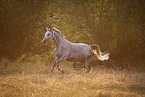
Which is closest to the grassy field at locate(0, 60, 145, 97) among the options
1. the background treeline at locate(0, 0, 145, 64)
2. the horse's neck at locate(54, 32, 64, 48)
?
the horse's neck at locate(54, 32, 64, 48)

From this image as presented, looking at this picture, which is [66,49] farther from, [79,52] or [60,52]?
[79,52]

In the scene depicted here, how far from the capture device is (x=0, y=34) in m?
12.7

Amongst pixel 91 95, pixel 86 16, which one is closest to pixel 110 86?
pixel 91 95

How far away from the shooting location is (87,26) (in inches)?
618

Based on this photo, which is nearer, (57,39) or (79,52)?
(57,39)

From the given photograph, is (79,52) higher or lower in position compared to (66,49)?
lower

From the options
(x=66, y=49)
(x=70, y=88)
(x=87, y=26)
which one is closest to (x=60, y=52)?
(x=66, y=49)

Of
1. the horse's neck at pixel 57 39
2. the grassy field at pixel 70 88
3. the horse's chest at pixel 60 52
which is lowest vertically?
the grassy field at pixel 70 88

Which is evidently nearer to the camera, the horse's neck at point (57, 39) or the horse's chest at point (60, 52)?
the horse's chest at point (60, 52)

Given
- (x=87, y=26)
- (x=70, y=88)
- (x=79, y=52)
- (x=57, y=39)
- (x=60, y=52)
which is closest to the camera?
(x=70, y=88)

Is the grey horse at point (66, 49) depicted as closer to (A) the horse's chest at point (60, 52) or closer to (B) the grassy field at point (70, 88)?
(A) the horse's chest at point (60, 52)

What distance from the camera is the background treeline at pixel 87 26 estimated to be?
12672 mm

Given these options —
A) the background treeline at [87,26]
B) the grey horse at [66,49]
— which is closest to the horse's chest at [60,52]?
the grey horse at [66,49]

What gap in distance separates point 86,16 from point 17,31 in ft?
18.5
